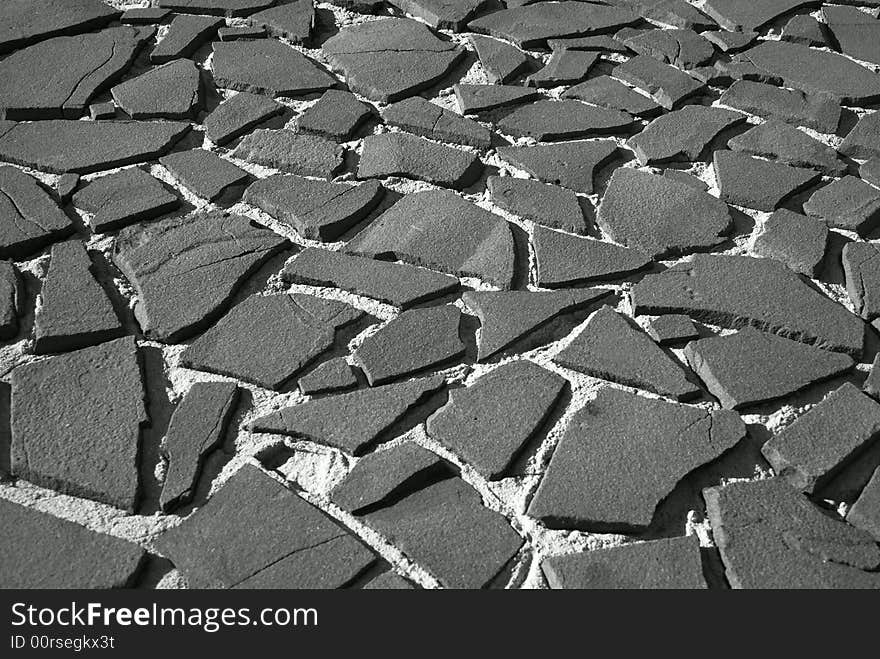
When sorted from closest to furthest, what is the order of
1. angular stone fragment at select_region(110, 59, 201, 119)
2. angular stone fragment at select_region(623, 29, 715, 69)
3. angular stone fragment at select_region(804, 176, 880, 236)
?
angular stone fragment at select_region(804, 176, 880, 236) < angular stone fragment at select_region(110, 59, 201, 119) < angular stone fragment at select_region(623, 29, 715, 69)

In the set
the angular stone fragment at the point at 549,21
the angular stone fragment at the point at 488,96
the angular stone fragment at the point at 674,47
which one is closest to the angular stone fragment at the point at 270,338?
the angular stone fragment at the point at 488,96

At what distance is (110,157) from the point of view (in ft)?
9.30

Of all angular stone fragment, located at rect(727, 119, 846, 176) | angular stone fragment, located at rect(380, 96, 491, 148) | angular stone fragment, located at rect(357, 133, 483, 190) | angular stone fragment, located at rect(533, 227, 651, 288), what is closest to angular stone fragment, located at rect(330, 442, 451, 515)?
angular stone fragment, located at rect(533, 227, 651, 288)

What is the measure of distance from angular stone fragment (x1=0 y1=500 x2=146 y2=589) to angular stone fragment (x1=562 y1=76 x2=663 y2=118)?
206 centimetres

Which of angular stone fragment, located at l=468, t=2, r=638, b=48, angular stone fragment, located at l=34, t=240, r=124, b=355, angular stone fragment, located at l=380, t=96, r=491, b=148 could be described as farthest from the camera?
angular stone fragment, located at l=468, t=2, r=638, b=48

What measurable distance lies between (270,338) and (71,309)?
0.49 metres

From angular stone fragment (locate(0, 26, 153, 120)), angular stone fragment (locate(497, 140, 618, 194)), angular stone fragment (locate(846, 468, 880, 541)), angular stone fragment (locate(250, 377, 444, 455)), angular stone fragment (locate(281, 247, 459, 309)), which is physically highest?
angular stone fragment (locate(0, 26, 153, 120))

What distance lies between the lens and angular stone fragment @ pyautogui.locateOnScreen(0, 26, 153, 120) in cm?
306

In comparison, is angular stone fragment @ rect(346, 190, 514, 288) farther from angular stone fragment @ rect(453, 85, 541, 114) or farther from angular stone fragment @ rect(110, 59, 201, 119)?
angular stone fragment @ rect(110, 59, 201, 119)

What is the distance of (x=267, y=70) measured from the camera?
3271mm

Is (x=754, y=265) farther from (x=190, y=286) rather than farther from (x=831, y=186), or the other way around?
(x=190, y=286)

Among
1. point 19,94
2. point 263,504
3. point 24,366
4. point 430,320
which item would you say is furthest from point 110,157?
point 263,504

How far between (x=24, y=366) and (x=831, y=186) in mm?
2180
